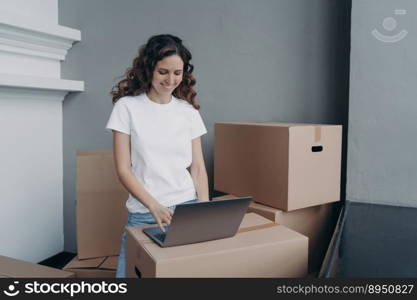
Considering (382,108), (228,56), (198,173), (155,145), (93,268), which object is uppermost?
(228,56)

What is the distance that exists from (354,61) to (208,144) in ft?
2.82

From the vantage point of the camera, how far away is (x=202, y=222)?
40.2 inches

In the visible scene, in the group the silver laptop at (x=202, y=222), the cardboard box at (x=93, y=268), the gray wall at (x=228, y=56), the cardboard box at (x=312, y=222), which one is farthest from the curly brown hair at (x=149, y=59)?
the cardboard box at (x=93, y=268)

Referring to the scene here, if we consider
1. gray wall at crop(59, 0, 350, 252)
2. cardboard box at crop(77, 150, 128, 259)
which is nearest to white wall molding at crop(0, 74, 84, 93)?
gray wall at crop(59, 0, 350, 252)

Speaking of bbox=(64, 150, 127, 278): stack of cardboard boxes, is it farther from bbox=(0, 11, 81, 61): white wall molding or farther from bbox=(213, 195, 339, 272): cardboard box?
bbox=(0, 11, 81, 61): white wall molding

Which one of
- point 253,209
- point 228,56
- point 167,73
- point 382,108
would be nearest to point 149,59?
point 167,73

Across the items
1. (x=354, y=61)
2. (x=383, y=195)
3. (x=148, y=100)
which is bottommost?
(x=383, y=195)

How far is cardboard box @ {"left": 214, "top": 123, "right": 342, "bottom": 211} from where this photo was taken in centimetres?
155

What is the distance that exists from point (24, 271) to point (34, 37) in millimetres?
1195

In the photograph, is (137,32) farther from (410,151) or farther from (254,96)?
(410,151)

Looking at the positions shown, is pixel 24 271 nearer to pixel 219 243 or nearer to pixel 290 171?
pixel 219 243

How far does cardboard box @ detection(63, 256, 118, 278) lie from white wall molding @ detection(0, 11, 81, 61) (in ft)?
3.64

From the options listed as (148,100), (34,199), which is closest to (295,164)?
(148,100)

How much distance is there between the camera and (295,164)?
1.54 metres
